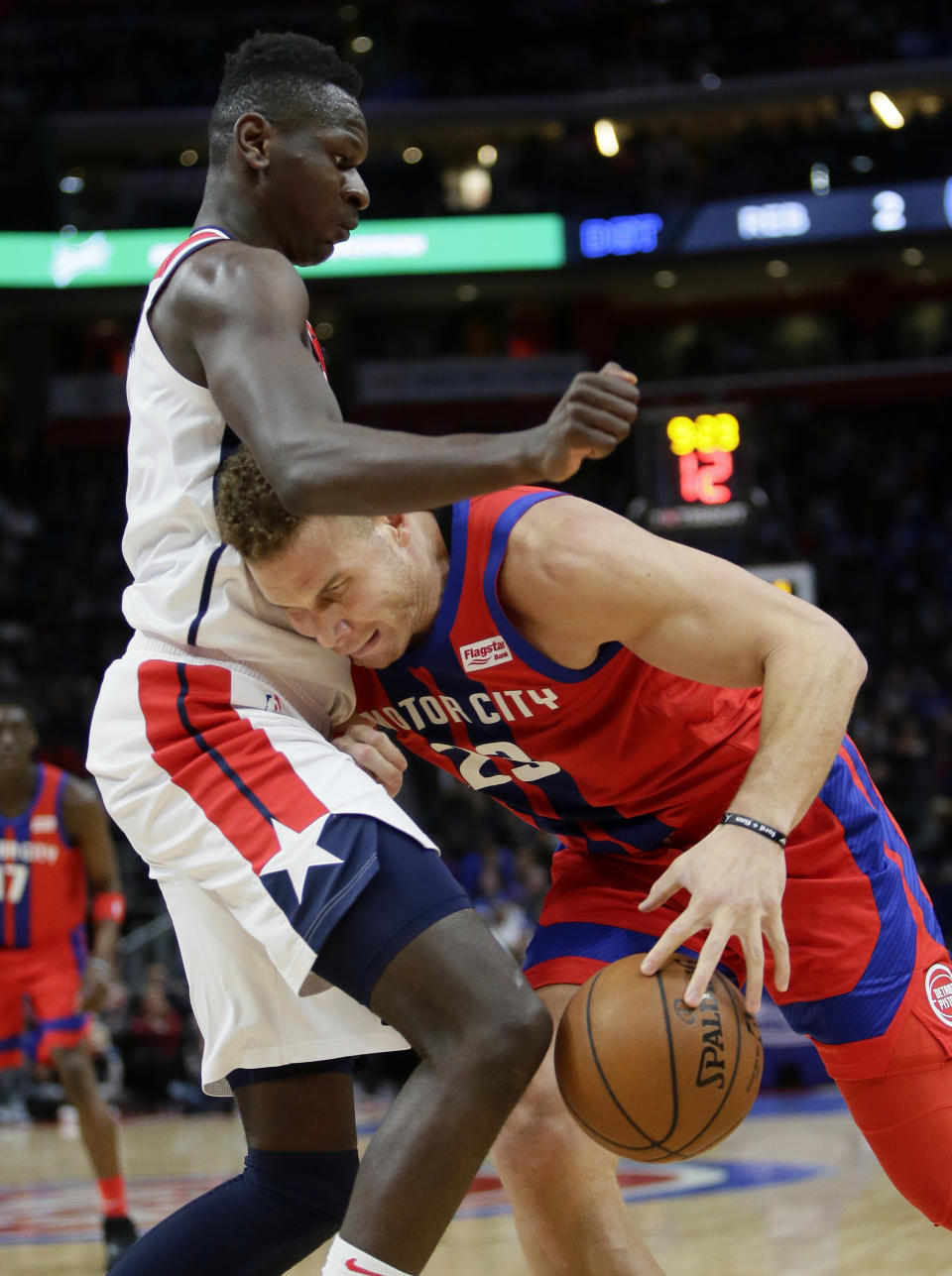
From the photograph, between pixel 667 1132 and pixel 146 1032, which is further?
pixel 146 1032

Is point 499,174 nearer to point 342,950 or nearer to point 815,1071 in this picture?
point 815,1071

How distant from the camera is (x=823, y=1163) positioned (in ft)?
23.0

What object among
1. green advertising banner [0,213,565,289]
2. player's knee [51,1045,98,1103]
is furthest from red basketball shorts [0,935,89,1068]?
green advertising banner [0,213,565,289]

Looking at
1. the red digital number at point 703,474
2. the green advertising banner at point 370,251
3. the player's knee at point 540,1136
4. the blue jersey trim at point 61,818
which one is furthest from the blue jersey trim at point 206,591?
the green advertising banner at point 370,251

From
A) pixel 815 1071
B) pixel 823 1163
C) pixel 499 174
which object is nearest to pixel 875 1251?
pixel 823 1163

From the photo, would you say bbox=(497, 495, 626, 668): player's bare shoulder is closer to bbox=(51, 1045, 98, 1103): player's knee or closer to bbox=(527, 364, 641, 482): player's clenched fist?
bbox=(527, 364, 641, 482): player's clenched fist

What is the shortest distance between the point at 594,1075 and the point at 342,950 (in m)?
0.44

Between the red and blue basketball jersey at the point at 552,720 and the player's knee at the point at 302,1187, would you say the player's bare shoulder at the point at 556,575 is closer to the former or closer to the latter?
the red and blue basketball jersey at the point at 552,720

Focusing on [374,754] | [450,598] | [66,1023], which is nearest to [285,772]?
[374,754]

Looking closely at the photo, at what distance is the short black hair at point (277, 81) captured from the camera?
8.41 feet

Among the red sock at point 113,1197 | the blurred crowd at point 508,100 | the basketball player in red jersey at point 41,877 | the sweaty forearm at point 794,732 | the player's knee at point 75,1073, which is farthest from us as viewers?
the blurred crowd at point 508,100

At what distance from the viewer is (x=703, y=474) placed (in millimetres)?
9508

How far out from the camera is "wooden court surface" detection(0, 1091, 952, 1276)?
184 inches

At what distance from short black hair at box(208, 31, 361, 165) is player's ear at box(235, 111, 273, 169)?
0.02 meters
